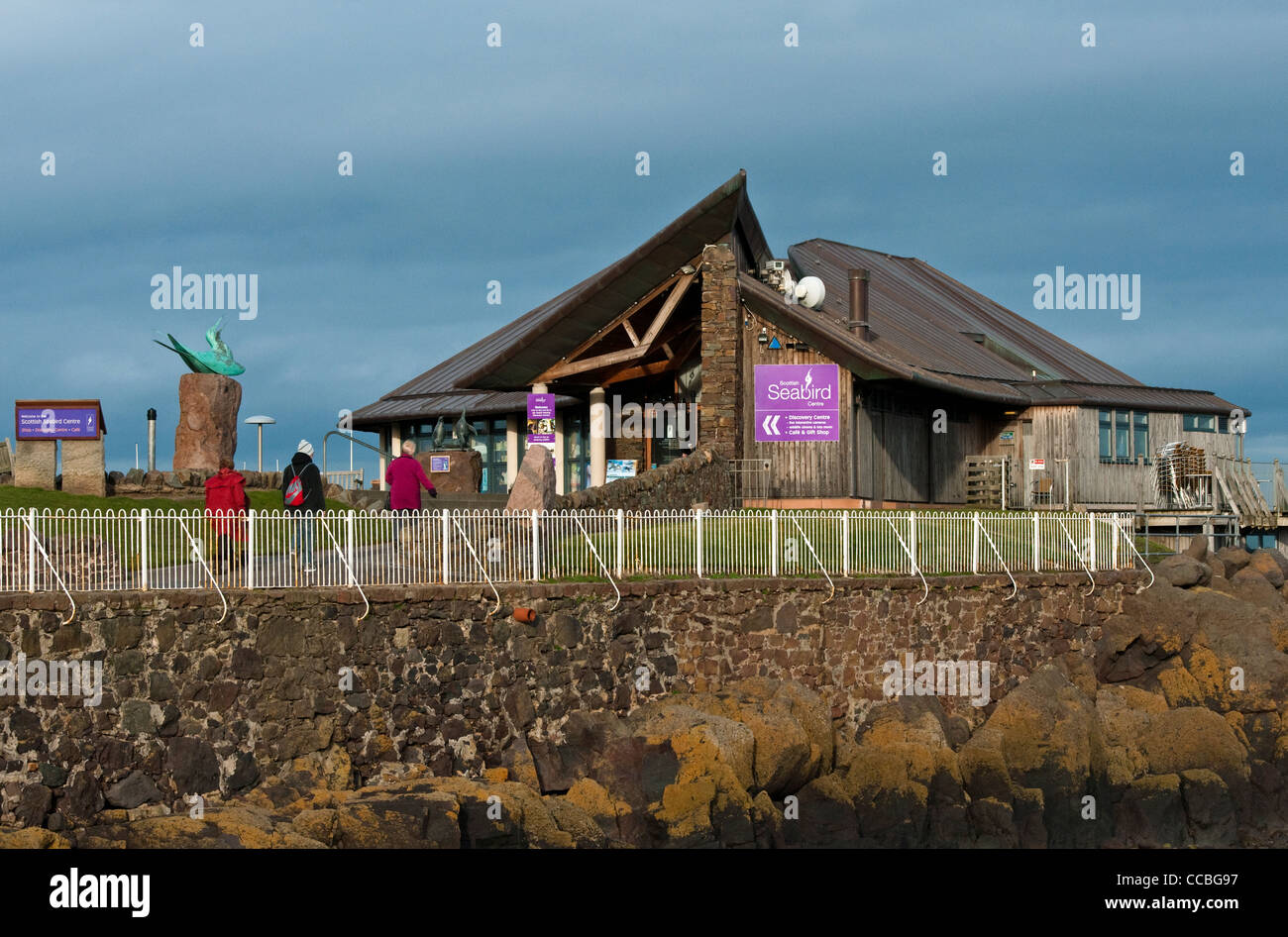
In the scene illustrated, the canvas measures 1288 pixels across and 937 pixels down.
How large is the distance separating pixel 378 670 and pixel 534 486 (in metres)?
5.02

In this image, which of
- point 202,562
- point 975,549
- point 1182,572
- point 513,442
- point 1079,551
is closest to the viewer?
point 202,562

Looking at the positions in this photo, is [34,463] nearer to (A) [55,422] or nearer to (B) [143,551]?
(A) [55,422]

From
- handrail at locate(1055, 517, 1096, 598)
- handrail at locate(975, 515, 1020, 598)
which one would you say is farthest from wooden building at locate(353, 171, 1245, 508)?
handrail at locate(975, 515, 1020, 598)

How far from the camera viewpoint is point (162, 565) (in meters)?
15.9

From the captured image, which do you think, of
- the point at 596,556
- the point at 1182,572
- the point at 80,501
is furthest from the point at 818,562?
the point at 80,501

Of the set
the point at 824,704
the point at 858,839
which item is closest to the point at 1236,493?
the point at 824,704

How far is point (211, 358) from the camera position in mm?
33312

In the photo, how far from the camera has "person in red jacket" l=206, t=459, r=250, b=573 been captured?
16.3 m

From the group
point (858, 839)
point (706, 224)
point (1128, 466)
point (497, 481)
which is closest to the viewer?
point (858, 839)

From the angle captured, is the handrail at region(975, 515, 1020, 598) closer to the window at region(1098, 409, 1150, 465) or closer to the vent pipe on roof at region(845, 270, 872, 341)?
the vent pipe on roof at region(845, 270, 872, 341)

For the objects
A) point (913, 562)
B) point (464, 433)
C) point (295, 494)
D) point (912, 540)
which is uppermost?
point (464, 433)
